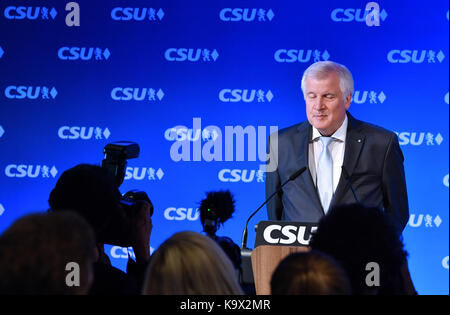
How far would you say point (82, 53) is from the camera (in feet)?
17.0

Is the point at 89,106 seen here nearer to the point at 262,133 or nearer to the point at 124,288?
the point at 262,133

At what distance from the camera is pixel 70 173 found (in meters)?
2.50

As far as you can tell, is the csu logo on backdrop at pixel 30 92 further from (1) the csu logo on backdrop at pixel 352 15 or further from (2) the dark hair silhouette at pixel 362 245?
(2) the dark hair silhouette at pixel 362 245

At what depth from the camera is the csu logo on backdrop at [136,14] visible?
5.14 meters

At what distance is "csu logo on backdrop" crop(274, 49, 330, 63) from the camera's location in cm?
503

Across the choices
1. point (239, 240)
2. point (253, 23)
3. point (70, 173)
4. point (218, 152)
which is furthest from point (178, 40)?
point (70, 173)

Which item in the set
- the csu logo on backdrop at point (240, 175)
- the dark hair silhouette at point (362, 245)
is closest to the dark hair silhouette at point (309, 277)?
the dark hair silhouette at point (362, 245)

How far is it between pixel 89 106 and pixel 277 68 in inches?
59.7

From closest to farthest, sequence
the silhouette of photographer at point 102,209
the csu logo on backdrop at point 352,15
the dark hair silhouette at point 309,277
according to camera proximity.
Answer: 1. the dark hair silhouette at point 309,277
2. the silhouette of photographer at point 102,209
3. the csu logo on backdrop at point 352,15

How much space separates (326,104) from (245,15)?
1.99m

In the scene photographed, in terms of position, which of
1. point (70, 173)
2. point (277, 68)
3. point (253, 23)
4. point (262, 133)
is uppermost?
point (253, 23)

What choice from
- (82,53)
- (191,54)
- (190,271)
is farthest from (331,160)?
(82,53)

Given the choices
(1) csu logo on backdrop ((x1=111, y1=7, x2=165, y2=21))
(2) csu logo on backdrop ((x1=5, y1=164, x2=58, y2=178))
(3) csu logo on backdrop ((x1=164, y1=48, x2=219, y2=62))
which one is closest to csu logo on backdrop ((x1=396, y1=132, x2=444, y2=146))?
(3) csu logo on backdrop ((x1=164, y1=48, x2=219, y2=62))

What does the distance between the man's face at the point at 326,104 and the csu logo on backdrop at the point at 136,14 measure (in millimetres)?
2132
